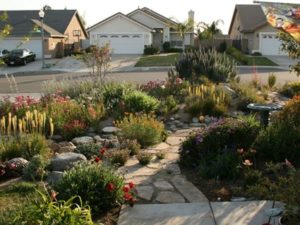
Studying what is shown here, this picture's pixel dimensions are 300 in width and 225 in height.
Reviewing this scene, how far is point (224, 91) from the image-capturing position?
525 inches

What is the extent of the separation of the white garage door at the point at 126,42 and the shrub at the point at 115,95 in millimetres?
38511

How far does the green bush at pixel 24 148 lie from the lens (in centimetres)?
793

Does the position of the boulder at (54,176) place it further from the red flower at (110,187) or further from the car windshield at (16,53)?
the car windshield at (16,53)

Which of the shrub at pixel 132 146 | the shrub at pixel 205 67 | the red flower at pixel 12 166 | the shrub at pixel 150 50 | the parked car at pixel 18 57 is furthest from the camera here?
the shrub at pixel 150 50

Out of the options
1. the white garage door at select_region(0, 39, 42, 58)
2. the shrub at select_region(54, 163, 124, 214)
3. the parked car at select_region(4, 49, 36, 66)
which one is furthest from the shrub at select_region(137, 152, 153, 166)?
the white garage door at select_region(0, 39, 42, 58)

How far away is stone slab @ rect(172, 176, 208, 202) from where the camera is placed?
6.04m

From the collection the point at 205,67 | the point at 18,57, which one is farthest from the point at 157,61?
the point at 205,67

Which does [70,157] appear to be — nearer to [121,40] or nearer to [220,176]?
[220,176]

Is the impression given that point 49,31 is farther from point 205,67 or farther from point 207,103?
point 207,103

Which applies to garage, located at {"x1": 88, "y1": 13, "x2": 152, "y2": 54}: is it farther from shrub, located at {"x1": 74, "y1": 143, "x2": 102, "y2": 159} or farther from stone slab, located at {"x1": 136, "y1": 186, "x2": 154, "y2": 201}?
stone slab, located at {"x1": 136, "y1": 186, "x2": 154, "y2": 201}

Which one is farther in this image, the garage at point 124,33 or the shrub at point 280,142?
the garage at point 124,33

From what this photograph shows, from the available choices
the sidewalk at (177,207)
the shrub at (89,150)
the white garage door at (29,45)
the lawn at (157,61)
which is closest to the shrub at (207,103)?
the shrub at (89,150)

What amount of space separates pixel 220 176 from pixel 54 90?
8914mm

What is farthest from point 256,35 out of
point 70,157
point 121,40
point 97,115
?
point 70,157
